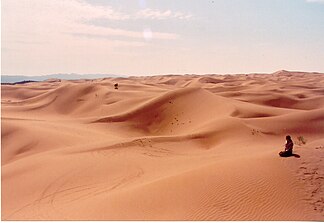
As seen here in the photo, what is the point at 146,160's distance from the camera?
1255 cm

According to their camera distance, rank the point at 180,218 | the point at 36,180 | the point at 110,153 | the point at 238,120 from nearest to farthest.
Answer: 1. the point at 180,218
2. the point at 36,180
3. the point at 110,153
4. the point at 238,120

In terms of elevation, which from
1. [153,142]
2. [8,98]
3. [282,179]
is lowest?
[282,179]

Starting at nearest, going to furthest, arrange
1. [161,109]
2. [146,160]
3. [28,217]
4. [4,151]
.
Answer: [28,217], [146,160], [4,151], [161,109]

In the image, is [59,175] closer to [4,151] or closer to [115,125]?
[4,151]

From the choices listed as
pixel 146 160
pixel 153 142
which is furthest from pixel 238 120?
pixel 146 160

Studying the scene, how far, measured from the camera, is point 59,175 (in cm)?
1097

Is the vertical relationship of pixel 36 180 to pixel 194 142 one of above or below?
below

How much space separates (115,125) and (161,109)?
3.82m

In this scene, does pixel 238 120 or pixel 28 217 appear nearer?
pixel 28 217

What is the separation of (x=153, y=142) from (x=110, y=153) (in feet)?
8.95

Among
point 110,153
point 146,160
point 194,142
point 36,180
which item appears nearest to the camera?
point 36,180

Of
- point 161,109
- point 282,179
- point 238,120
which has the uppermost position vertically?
point 161,109

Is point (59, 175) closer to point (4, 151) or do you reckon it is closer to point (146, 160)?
point (146, 160)

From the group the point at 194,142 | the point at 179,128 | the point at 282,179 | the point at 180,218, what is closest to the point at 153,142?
the point at 194,142
